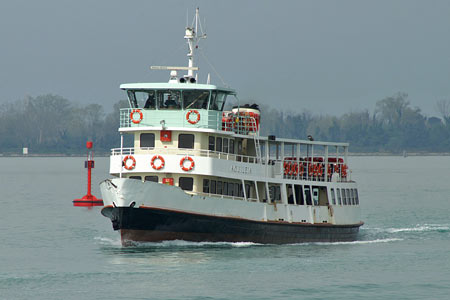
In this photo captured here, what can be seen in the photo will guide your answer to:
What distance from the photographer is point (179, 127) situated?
3672 centimetres

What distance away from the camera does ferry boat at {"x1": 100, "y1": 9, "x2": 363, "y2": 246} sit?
115ft

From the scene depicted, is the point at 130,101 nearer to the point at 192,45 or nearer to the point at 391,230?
the point at 192,45

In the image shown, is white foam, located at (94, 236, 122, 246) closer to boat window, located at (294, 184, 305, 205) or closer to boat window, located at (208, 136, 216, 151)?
boat window, located at (208, 136, 216, 151)

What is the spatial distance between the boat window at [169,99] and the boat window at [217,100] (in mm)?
1496

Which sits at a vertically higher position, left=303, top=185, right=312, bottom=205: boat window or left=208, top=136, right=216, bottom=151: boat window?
left=208, top=136, right=216, bottom=151: boat window

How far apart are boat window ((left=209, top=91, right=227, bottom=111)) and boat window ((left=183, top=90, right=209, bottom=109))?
0.27 meters

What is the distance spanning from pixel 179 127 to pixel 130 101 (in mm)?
3061

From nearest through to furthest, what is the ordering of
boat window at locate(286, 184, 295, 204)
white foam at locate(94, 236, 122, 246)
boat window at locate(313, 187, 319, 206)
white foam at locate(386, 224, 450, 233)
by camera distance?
white foam at locate(94, 236, 122, 246) < boat window at locate(286, 184, 295, 204) < boat window at locate(313, 187, 319, 206) < white foam at locate(386, 224, 450, 233)

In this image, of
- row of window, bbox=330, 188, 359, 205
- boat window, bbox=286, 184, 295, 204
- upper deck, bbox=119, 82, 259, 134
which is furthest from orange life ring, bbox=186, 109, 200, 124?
row of window, bbox=330, 188, 359, 205

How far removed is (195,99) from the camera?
37500 millimetres

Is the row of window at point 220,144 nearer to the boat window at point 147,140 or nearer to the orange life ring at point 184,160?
the orange life ring at point 184,160

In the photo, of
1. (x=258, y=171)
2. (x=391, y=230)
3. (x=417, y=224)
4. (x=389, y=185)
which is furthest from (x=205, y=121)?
(x=389, y=185)

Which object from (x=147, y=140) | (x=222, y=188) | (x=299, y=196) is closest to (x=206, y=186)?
(x=222, y=188)

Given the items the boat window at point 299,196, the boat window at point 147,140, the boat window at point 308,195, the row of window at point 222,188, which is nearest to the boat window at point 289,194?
the boat window at point 299,196
